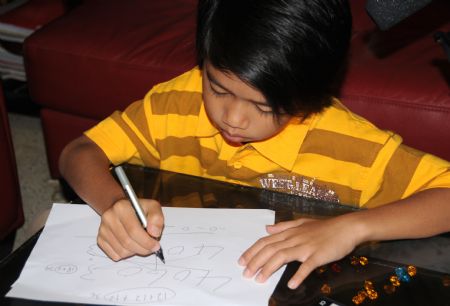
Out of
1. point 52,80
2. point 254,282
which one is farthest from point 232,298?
point 52,80

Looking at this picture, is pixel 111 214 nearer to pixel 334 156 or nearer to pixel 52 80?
pixel 334 156

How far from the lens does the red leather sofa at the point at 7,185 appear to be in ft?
3.74

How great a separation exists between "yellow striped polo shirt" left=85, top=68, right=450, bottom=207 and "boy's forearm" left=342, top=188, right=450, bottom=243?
0.04m

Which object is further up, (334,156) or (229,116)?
(229,116)

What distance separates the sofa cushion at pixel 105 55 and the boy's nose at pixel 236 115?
443 millimetres

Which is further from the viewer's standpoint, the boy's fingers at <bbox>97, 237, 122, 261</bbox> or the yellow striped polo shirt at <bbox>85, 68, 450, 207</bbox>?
the yellow striped polo shirt at <bbox>85, 68, 450, 207</bbox>

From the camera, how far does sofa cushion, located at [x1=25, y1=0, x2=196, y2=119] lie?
48.1 inches

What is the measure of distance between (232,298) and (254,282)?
36 mm

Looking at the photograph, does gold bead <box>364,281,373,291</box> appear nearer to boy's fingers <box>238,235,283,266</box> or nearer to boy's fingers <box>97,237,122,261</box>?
boy's fingers <box>238,235,283,266</box>

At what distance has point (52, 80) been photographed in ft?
4.28

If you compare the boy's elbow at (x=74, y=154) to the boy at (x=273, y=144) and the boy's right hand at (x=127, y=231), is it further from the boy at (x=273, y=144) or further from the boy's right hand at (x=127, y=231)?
the boy's right hand at (x=127, y=231)

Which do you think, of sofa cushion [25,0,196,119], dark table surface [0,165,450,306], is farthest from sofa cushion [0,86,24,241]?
dark table surface [0,165,450,306]

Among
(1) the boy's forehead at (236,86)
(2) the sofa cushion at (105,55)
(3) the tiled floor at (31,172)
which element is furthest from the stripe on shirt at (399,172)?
(3) the tiled floor at (31,172)

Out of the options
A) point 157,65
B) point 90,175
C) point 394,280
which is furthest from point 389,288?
point 157,65
